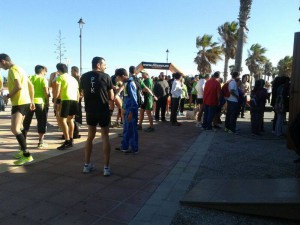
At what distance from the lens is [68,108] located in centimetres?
657

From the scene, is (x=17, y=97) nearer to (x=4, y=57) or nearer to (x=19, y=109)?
(x=19, y=109)

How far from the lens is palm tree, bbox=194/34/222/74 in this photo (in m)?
41.9

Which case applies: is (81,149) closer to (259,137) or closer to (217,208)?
(217,208)

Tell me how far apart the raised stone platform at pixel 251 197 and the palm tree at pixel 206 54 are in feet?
126

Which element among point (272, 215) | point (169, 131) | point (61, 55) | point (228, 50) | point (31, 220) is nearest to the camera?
point (31, 220)

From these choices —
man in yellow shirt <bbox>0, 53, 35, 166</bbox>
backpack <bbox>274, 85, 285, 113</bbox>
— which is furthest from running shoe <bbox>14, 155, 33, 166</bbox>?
backpack <bbox>274, 85, 285, 113</bbox>

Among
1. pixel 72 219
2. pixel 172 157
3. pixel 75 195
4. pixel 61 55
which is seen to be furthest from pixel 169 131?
pixel 61 55

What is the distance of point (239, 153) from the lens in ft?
22.0

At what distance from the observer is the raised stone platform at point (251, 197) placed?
343 cm

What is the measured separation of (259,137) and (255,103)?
41.7 inches

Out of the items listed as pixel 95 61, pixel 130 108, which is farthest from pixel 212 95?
pixel 95 61

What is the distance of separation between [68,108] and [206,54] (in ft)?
125

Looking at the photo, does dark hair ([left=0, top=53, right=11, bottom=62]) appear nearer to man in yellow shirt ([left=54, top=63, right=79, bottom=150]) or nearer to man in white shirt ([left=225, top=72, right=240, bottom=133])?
man in yellow shirt ([left=54, top=63, right=79, bottom=150])

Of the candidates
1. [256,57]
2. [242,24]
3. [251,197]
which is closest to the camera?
[251,197]
